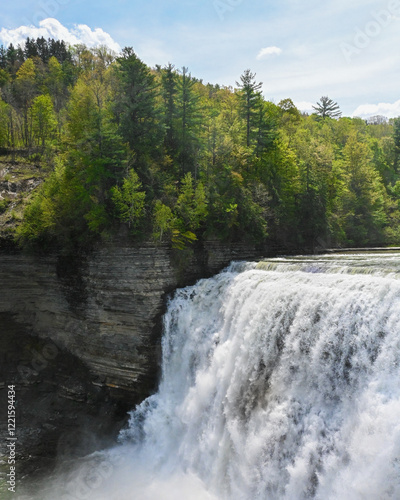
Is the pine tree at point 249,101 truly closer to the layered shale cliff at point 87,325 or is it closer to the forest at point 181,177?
the forest at point 181,177

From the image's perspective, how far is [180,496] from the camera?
13867mm

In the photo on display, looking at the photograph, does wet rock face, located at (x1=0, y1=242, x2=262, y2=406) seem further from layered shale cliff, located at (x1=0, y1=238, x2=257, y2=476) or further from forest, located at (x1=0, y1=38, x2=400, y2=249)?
forest, located at (x1=0, y1=38, x2=400, y2=249)

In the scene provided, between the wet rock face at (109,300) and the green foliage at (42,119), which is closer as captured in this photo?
the wet rock face at (109,300)

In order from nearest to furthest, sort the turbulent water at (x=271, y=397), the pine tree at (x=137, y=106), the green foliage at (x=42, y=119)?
the turbulent water at (x=271, y=397)
the pine tree at (x=137, y=106)
the green foliage at (x=42, y=119)

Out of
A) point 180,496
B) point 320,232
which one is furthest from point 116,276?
point 320,232

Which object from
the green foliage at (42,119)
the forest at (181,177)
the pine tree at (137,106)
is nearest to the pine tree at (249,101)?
the forest at (181,177)

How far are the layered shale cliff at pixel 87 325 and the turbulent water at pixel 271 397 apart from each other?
1213mm

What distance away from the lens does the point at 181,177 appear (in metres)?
25.1

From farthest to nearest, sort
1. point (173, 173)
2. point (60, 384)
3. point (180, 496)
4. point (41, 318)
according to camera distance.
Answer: point (173, 173)
point (41, 318)
point (60, 384)
point (180, 496)

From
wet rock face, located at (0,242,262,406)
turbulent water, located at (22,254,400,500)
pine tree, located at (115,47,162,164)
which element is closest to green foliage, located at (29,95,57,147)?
pine tree, located at (115,47,162,164)

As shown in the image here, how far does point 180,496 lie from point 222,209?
14.5m

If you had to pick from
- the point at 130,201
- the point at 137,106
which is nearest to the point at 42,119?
the point at 137,106

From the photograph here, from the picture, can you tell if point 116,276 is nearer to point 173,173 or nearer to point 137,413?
point 137,413

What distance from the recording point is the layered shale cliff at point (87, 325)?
19.0 m
